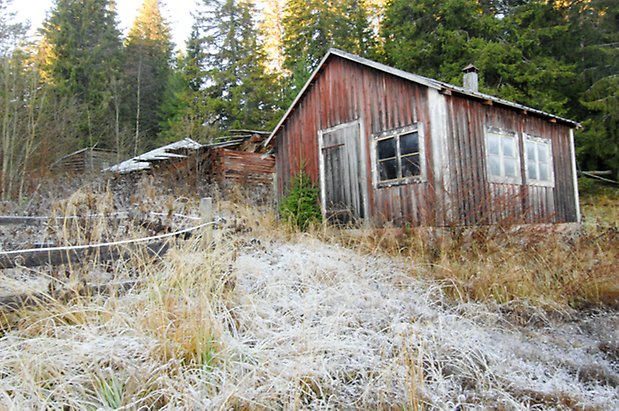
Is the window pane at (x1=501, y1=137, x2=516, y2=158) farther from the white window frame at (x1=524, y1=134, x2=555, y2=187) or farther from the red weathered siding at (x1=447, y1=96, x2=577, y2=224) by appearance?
the white window frame at (x1=524, y1=134, x2=555, y2=187)

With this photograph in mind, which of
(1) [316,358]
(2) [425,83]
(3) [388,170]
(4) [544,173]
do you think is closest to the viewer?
(1) [316,358]

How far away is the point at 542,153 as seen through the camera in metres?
9.39

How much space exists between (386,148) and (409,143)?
1.81 ft

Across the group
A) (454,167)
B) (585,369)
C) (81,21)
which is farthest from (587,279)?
(81,21)

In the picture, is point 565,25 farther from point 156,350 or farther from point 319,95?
point 156,350

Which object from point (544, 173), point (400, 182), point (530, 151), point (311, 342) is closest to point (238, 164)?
point (400, 182)

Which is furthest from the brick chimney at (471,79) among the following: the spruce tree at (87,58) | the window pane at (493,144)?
the spruce tree at (87,58)

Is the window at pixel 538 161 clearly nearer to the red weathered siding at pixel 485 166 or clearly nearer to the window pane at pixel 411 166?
the red weathered siding at pixel 485 166

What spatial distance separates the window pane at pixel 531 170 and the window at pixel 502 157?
426mm

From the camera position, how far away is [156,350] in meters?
2.35

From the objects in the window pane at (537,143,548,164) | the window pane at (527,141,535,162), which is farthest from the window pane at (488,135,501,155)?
the window pane at (537,143,548,164)

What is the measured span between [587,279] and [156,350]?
4.68 m

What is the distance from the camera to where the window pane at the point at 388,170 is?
319 inches

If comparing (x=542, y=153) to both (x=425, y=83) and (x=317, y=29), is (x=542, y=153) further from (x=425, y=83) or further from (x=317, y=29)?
(x=317, y=29)
